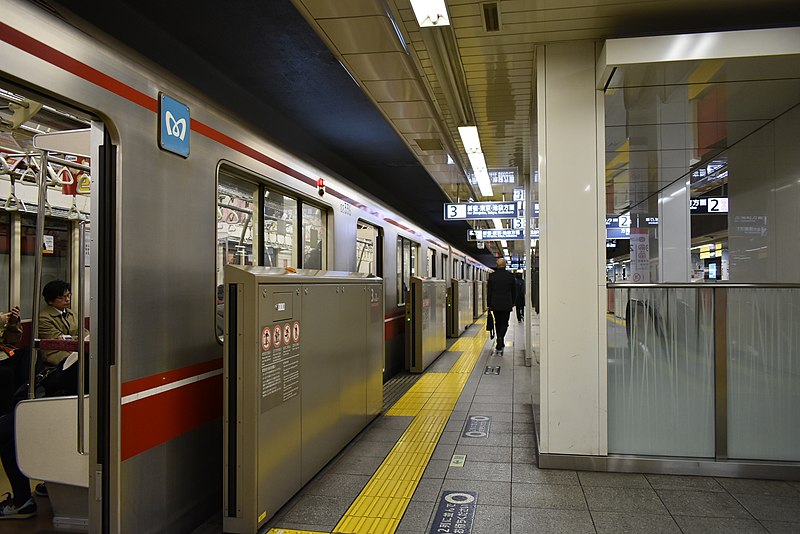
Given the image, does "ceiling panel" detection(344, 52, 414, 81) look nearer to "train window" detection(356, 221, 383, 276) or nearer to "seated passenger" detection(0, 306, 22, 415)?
"train window" detection(356, 221, 383, 276)

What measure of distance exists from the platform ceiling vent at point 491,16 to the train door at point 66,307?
228 centimetres

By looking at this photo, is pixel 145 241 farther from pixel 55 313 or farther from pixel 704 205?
pixel 704 205

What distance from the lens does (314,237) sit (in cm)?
544

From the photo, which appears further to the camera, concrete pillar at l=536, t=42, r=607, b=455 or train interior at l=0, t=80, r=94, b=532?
concrete pillar at l=536, t=42, r=607, b=455

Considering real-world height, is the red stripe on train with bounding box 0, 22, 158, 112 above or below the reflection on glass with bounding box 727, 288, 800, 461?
above

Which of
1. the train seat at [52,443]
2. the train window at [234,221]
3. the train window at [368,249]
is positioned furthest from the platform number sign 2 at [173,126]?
the train window at [368,249]

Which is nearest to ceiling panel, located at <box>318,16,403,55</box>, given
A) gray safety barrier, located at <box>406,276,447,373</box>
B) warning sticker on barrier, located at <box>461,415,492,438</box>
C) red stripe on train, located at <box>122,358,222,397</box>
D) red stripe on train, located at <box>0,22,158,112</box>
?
red stripe on train, located at <box>0,22,158,112</box>

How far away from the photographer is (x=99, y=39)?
2.51 meters

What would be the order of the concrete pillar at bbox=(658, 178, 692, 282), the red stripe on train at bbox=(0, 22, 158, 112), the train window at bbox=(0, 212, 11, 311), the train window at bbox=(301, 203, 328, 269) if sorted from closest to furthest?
the red stripe on train at bbox=(0, 22, 158, 112)
the train window at bbox=(0, 212, 11, 311)
the train window at bbox=(301, 203, 328, 269)
the concrete pillar at bbox=(658, 178, 692, 282)

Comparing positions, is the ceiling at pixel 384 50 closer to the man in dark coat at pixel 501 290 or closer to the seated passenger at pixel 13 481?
the seated passenger at pixel 13 481

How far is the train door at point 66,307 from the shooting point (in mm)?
2553

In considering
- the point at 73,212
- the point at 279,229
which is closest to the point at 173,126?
the point at 279,229

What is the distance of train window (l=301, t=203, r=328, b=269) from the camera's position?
5.20 meters

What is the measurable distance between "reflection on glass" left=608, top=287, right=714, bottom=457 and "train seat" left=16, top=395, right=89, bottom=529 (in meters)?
3.37
